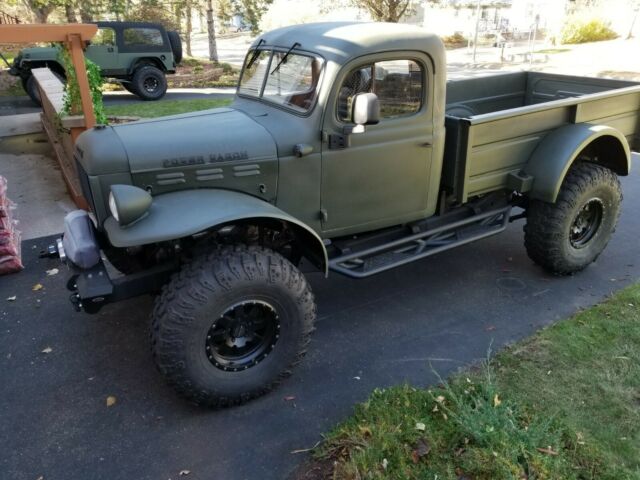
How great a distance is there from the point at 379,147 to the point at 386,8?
1678 centimetres

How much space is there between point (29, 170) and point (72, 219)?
17.9 ft

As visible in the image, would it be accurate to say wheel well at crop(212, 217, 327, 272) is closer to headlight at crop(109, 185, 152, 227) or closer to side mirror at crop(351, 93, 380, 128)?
headlight at crop(109, 185, 152, 227)

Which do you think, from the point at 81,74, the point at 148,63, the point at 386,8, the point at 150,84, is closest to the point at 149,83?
the point at 150,84

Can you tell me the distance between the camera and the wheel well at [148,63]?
517 inches

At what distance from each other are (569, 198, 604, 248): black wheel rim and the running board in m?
0.62

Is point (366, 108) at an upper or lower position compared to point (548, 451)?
upper

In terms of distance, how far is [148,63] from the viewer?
1333 centimetres

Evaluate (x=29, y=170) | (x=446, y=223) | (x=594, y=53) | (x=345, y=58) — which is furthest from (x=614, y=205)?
(x=594, y=53)

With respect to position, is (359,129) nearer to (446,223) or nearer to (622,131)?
(446,223)

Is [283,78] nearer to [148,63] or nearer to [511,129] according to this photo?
[511,129]

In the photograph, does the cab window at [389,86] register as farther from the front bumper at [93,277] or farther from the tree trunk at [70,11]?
the tree trunk at [70,11]

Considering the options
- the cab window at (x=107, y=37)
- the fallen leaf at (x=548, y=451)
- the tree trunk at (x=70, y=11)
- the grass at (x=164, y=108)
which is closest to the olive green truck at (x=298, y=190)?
the fallen leaf at (x=548, y=451)

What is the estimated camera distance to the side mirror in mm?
3127

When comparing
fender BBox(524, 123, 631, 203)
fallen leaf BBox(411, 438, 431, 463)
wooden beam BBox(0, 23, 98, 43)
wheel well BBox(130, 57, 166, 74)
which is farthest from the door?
fallen leaf BBox(411, 438, 431, 463)
